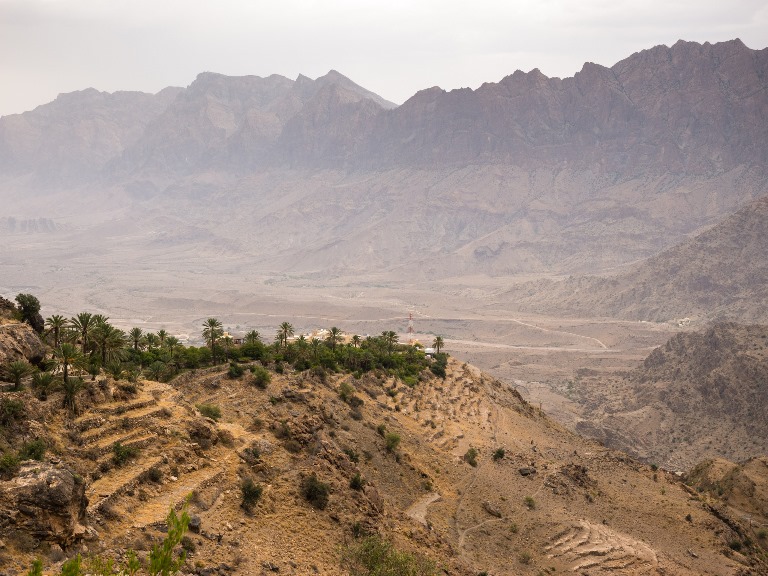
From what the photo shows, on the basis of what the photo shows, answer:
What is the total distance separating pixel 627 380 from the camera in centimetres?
13175

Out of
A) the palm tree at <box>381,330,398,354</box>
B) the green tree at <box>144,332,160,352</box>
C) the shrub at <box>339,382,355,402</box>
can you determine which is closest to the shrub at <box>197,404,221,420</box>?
the shrub at <box>339,382,355,402</box>

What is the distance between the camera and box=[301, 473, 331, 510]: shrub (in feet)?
114

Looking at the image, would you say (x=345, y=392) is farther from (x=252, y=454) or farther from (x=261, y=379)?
(x=252, y=454)

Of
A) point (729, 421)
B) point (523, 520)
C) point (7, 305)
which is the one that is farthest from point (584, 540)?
point (729, 421)

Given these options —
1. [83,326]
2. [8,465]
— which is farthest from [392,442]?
[8,465]

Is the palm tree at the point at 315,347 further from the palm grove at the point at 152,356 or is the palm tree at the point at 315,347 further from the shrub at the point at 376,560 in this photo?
the shrub at the point at 376,560

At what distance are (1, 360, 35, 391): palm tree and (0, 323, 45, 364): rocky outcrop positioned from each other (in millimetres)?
1031

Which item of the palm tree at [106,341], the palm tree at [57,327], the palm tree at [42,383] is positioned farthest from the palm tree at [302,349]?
the palm tree at [42,383]

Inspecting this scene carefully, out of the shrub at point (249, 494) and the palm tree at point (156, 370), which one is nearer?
the shrub at point (249, 494)

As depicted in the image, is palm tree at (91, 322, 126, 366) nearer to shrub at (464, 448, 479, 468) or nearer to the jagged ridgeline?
the jagged ridgeline

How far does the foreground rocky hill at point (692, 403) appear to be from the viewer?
9406 centimetres

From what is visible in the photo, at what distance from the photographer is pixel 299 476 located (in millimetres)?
35969

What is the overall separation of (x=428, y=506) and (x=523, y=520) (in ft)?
21.8

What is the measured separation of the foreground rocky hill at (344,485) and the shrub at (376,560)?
82cm
